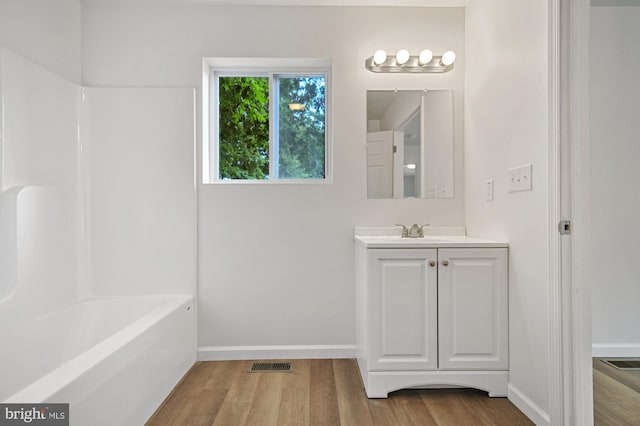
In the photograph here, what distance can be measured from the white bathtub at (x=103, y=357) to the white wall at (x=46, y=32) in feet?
4.92

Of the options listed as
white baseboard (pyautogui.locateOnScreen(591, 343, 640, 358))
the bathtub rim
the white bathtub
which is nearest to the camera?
the bathtub rim

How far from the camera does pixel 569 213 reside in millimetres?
1660

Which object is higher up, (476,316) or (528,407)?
(476,316)

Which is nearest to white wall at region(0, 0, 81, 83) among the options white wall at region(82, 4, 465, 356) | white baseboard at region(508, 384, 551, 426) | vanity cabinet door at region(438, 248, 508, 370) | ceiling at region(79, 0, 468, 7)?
white wall at region(82, 4, 465, 356)

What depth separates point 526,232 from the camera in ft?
6.36

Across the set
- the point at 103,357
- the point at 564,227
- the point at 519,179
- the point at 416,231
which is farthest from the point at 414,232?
the point at 103,357

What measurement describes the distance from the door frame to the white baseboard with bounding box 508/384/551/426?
8 cm

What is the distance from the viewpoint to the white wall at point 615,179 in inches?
104

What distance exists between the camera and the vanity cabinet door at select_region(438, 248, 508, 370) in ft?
6.96

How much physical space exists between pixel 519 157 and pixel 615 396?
1.35 m

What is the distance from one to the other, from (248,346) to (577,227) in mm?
2087

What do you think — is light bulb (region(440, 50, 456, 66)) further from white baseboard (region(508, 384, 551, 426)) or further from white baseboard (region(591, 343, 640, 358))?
white baseboard (region(591, 343, 640, 358))

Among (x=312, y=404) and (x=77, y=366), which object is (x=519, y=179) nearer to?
(x=312, y=404)

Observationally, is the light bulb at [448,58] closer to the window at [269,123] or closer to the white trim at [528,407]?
the window at [269,123]
